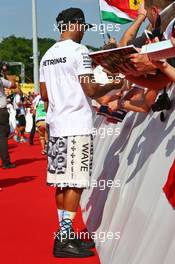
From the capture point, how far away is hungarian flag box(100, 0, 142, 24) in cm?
727

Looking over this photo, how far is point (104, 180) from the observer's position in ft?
15.4

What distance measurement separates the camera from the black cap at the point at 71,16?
3998mm

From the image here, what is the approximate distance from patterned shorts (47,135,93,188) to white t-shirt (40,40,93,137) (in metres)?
0.06

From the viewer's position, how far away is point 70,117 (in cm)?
387

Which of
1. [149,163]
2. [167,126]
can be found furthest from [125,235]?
[167,126]

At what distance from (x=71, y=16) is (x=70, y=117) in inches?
31.1

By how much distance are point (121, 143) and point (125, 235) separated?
1.48 m

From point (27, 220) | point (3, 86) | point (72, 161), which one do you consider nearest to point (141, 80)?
point (72, 161)

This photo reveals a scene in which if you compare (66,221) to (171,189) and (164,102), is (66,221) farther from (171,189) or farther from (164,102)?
(171,189)

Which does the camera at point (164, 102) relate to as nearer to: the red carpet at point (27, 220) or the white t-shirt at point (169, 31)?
the white t-shirt at point (169, 31)

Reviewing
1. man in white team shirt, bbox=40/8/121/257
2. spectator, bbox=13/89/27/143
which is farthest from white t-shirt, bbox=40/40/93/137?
spectator, bbox=13/89/27/143

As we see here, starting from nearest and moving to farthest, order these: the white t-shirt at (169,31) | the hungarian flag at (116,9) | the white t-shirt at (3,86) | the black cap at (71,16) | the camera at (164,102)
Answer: the white t-shirt at (169,31)
the camera at (164,102)
the black cap at (71,16)
the hungarian flag at (116,9)
the white t-shirt at (3,86)

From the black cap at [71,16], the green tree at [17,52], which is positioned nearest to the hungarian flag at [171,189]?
the black cap at [71,16]

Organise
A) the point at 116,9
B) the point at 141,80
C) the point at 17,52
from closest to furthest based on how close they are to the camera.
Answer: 1. the point at 141,80
2. the point at 116,9
3. the point at 17,52
